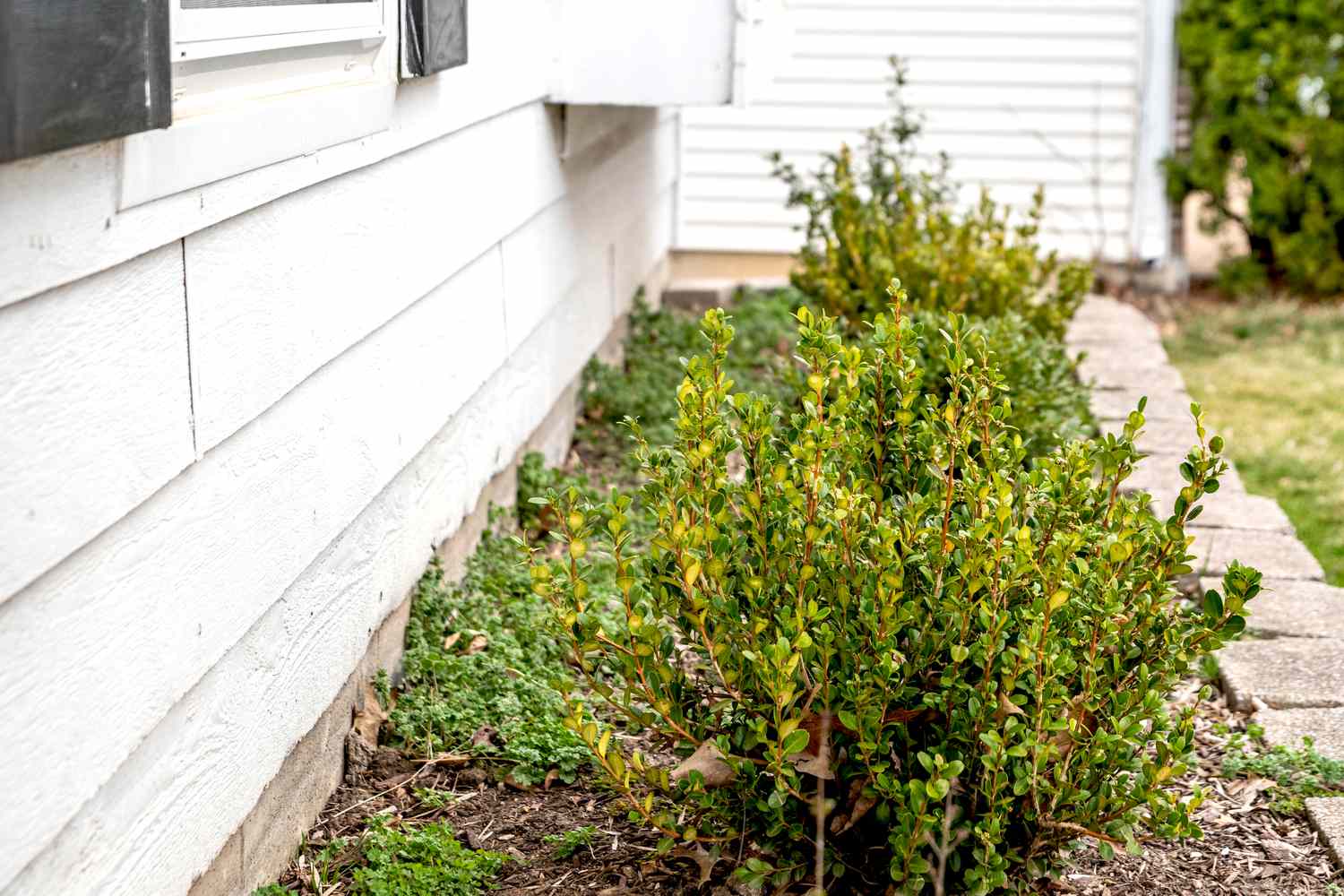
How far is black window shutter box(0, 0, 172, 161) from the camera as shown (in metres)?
1.45

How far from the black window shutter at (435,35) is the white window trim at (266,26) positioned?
0.33 feet

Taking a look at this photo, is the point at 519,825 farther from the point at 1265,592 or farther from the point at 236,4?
the point at 1265,592

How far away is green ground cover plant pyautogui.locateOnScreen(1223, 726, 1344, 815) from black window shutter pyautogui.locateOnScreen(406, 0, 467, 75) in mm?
2076

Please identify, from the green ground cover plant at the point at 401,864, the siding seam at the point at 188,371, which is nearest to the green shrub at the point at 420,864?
the green ground cover plant at the point at 401,864

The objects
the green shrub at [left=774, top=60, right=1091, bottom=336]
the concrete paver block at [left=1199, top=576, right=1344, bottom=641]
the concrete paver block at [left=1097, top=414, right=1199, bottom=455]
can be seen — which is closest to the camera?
the concrete paver block at [left=1199, top=576, right=1344, bottom=641]

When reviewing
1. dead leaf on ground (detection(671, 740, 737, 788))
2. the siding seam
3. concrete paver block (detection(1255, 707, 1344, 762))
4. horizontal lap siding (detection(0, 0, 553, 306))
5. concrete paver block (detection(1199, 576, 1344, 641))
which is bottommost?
concrete paver block (detection(1255, 707, 1344, 762))

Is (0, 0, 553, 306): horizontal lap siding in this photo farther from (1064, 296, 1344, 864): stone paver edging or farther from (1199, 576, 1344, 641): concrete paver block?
(1199, 576, 1344, 641): concrete paver block

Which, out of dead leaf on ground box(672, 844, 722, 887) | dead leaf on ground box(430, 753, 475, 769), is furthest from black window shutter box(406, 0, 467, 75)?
dead leaf on ground box(672, 844, 722, 887)

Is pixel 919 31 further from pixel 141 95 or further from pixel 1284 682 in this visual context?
pixel 141 95

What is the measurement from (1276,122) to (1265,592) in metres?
4.94

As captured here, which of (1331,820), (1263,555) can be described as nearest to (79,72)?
(1331,820)

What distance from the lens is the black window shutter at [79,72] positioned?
145 cm

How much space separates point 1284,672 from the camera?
3361mm

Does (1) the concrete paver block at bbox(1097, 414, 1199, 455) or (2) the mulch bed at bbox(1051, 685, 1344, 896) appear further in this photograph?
(1) the concrete paver block at bbox(1097, 414, 1199, 455)
